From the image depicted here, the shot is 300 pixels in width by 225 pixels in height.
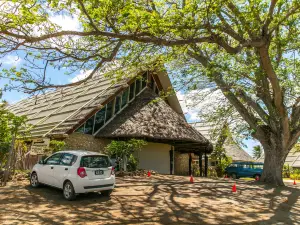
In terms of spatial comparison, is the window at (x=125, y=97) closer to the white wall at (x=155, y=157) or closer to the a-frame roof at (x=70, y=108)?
the a-frame roof at (x=70, y=108)

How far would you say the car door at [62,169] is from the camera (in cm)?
917

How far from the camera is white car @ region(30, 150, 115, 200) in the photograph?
877cm

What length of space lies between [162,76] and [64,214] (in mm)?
17905

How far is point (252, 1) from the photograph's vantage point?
871 centimetres

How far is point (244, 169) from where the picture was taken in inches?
1092

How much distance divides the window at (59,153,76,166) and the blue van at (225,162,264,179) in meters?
22.3

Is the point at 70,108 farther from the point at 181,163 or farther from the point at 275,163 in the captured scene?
the point at 275,163

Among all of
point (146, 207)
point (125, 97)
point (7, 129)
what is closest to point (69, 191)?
point (146, 207)

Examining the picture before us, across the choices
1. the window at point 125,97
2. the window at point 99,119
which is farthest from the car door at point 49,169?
the window at point 125,97

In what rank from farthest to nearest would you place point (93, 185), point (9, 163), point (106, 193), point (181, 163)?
point (181, 163), point (9, 163), point (106, 193), point (93, 185)

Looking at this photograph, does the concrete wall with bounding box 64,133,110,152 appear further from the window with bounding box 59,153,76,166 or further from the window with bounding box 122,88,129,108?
the window with bounding box 59,153,76,166

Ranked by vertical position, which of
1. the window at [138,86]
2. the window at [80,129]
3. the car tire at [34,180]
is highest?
the window at [138,86]

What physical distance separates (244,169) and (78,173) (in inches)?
899

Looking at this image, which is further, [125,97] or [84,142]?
[125,97]
